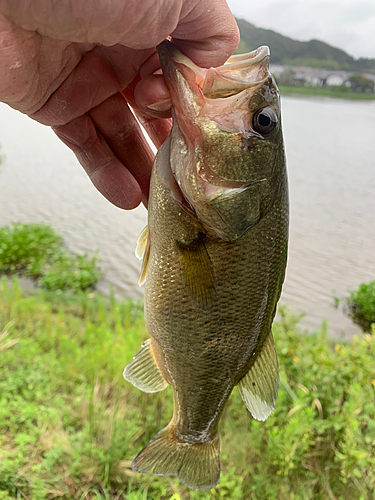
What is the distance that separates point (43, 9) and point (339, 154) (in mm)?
20041

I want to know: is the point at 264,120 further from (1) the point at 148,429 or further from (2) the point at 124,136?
(1) the point at 148,429

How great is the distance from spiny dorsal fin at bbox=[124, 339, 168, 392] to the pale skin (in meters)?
0.85

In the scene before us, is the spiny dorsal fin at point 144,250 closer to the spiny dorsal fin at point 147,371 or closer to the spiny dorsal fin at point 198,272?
the spiny dorsal fin at point 198,272

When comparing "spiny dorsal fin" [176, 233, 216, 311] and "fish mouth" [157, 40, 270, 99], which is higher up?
"fish mouth" [157, 40, 270, 99]

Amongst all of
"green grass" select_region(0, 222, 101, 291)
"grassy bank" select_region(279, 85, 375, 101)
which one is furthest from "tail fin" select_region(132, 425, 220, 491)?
"grassy bank" select_region(279, 85, 375, 101)

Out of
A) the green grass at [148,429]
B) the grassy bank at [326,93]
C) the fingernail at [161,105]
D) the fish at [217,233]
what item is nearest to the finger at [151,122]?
the fingernail at [161,105]

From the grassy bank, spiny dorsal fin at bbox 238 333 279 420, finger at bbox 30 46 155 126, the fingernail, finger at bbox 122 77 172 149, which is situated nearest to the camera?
the fingernail

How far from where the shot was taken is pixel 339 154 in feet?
62.2

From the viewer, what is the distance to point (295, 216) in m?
11.4

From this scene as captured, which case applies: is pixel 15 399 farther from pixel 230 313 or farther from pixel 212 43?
pixel 212 43

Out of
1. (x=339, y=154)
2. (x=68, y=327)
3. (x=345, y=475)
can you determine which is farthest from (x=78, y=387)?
(x=339, y=154)

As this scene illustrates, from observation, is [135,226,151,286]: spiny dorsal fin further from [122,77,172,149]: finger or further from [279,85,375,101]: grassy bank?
[279,85,375,101]: grassy bank

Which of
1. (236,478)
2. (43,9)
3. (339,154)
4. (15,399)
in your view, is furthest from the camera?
(339,154)

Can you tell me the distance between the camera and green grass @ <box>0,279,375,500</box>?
2734mm
